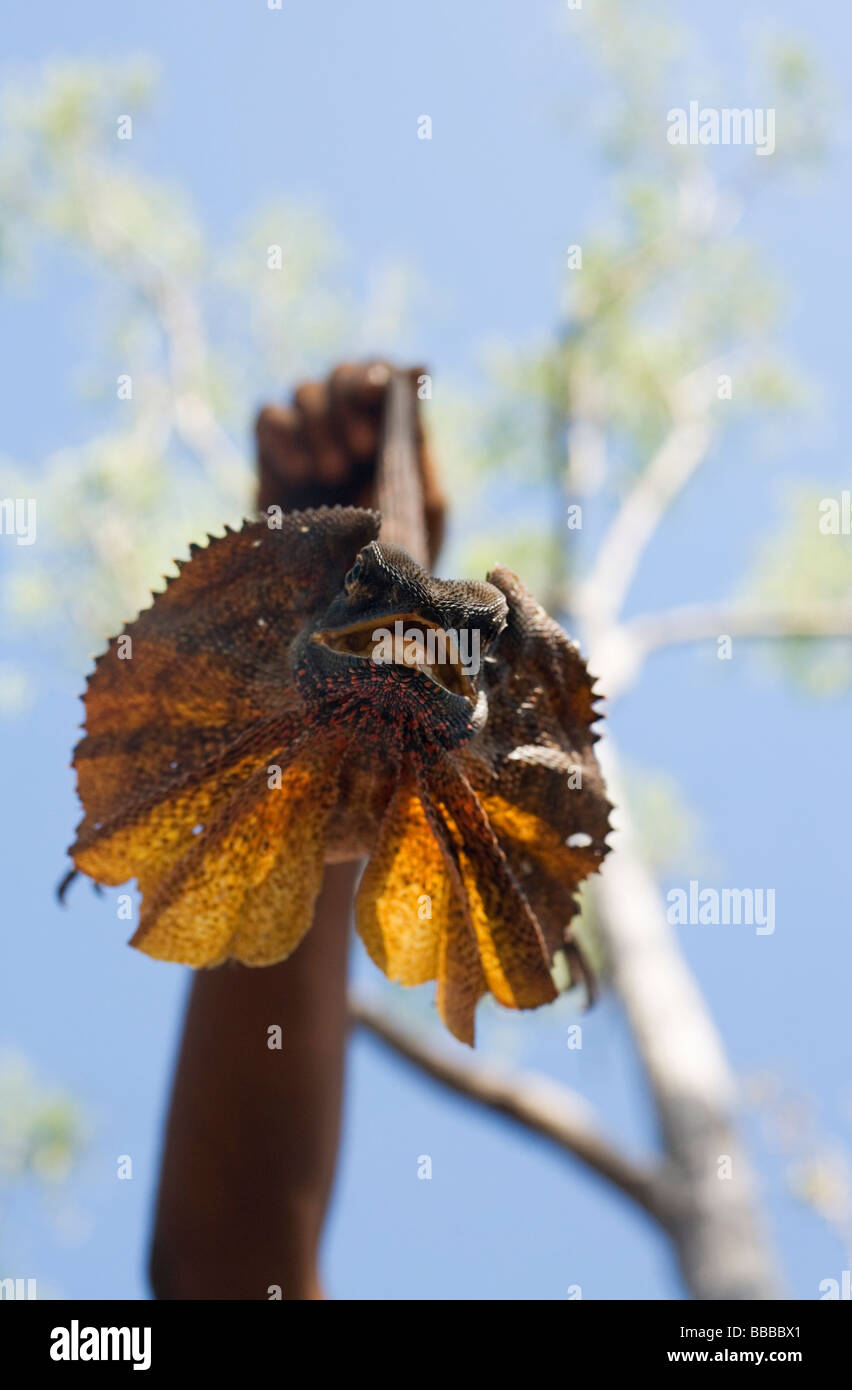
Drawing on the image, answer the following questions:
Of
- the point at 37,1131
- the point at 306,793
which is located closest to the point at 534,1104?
the point at 306,793

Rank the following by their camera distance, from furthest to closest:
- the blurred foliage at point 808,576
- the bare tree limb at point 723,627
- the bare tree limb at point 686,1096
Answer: the blurred foliage at point 808,576 < the bare tree limb at point 723,627 < the bare tree limb at point 686,1096

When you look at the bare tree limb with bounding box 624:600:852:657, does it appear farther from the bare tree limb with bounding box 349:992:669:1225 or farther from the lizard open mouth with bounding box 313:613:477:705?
the lizard open mouth with bounding box 313:613:477:705

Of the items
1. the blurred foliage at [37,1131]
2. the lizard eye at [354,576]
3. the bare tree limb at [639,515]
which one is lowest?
the blurred foliage at [37,1131]

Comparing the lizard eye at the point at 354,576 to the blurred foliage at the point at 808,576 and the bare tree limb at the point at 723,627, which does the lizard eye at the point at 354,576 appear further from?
the blurred foliage at the point at 808,576

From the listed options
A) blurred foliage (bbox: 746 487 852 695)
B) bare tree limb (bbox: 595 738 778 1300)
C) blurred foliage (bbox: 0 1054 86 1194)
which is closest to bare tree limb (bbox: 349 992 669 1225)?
bare tree limb (bbox: 595 738 778 1300)

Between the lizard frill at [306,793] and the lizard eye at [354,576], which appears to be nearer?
the lizard eye at [354,576]

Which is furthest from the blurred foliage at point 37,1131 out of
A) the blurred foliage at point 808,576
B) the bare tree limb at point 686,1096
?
the blurred foliage at point 808,576

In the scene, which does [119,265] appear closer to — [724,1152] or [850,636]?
[850,636]
